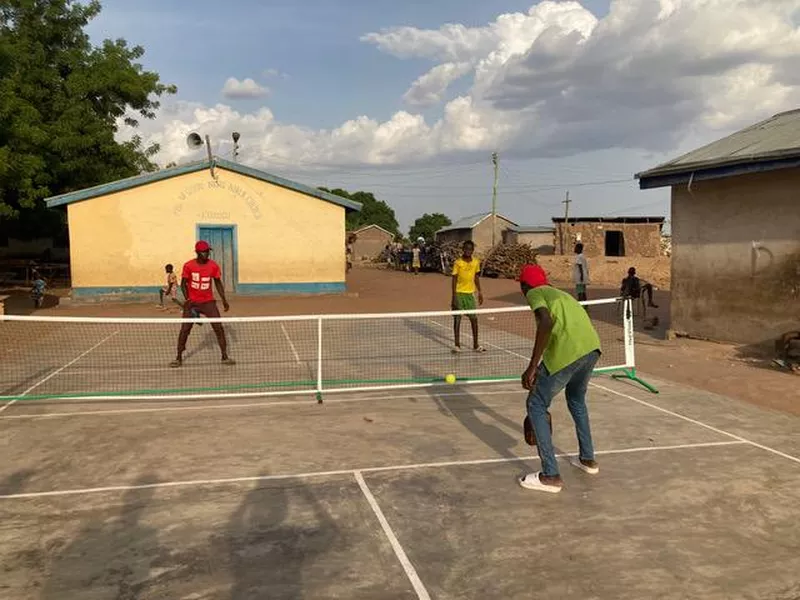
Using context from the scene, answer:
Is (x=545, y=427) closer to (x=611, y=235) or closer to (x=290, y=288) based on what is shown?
(x=290, y=288)

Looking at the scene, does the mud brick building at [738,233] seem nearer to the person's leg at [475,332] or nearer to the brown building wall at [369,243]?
the person's leg at [475,332]

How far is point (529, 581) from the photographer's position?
366 centimetres

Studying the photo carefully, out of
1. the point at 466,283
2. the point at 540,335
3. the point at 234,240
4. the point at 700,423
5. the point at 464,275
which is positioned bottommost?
the point at 700,423

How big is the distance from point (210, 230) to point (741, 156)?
1547cm

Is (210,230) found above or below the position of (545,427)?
above

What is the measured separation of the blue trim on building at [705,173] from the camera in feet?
34.6

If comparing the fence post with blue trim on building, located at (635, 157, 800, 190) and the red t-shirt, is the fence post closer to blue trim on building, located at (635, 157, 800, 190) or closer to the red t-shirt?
blue trim on building, located at (635, 157, 800, 190)

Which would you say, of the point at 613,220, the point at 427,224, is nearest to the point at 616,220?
the point at 613,220

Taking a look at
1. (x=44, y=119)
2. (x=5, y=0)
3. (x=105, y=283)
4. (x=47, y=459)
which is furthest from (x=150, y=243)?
(x=47, y=459)

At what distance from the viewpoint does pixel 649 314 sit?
58.2ft

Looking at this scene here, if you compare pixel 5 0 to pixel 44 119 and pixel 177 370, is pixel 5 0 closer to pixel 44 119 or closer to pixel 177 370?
pixel 44 119

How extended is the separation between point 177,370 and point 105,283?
11821mm

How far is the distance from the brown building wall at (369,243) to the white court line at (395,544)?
58437 millimetres

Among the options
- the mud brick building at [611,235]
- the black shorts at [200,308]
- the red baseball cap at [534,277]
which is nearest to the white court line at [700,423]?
the red baseball cap at [534,277]
